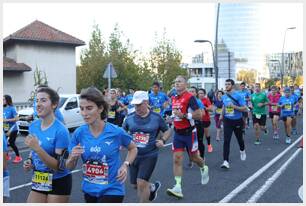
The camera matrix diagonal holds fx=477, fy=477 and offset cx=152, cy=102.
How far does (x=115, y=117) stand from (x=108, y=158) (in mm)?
9948

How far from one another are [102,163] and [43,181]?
2.13ft

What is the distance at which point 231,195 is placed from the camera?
7172 mm

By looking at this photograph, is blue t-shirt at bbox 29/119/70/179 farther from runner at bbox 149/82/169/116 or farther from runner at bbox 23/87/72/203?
runner at bbox 149/82/169/116

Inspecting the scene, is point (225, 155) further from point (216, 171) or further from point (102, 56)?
point (102, 56)

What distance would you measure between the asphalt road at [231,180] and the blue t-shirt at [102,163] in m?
2.75

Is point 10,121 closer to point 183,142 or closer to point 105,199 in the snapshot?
point 183,142

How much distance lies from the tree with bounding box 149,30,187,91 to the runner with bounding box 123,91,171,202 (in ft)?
122

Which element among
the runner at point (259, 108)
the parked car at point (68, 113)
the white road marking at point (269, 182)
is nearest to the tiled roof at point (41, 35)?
the parked car at point (68, 113)

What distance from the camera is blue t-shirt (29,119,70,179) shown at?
4.31 m

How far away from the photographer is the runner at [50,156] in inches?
169

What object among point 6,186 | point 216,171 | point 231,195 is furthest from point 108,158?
point 216,171

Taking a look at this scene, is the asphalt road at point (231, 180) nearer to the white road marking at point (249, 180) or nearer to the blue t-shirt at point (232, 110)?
the white road marking at point (249, 180)

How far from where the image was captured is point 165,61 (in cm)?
4462

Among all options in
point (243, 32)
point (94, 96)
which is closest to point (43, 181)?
point (94, 96)
